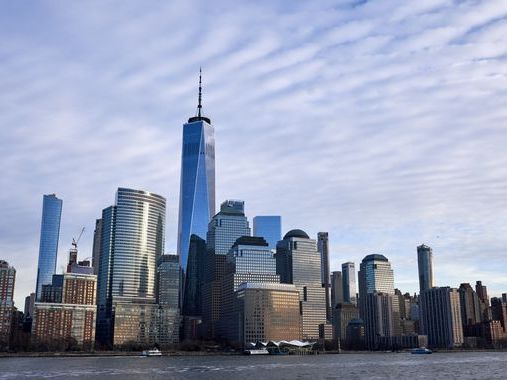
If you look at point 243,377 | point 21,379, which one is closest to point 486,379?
point 243,377

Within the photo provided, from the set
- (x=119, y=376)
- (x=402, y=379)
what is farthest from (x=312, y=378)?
(x=119, y=376)

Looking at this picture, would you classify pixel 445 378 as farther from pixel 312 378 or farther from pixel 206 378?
pixel 206 378

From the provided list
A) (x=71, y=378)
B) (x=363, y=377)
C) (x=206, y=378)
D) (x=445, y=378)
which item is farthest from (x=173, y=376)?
(x=445, y=378)

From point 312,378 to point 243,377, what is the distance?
43.6 feet

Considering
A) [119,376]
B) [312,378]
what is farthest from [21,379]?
[312,378]

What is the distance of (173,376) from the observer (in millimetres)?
119000

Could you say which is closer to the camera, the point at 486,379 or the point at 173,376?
the point at 486,379

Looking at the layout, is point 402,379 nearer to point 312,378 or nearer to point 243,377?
point 312,378

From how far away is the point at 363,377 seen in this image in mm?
115188

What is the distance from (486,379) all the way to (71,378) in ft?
236

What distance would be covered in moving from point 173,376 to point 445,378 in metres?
49.5

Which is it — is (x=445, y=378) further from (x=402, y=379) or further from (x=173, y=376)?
(x=173, y=376)

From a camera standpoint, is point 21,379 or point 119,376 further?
point 119,376

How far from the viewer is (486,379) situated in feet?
361
